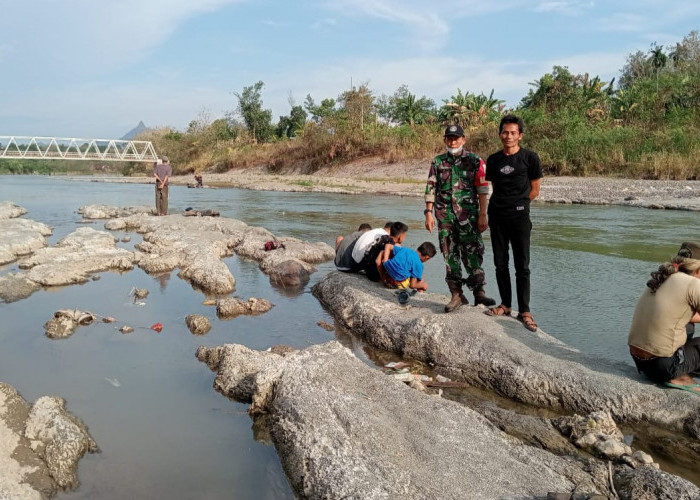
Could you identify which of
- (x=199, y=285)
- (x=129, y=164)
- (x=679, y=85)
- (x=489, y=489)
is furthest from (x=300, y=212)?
(x=129, y=164)

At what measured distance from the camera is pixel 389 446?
3174 millimetres

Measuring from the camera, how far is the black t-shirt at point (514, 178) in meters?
4.97

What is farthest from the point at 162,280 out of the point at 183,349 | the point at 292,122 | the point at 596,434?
the point at 292,122

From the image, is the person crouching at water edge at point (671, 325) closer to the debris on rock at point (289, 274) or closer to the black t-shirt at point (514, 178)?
the black t-shirt at point (514, 178)

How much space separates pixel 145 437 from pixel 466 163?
142 inches

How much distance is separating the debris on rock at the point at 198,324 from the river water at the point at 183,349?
0.09 meters

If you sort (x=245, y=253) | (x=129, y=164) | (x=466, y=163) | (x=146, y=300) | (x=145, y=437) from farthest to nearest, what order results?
(x=129, y=164) → (x=245, y=253) → (x=146, y=300) → (x=466, y=163) → (x=145, y=437)

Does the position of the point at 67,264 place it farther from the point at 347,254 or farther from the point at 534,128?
the point at 534,128

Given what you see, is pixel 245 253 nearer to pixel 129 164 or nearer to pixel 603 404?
pixel 603 404

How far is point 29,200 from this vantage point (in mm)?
23891

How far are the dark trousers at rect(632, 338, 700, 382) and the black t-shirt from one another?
5.52 feet

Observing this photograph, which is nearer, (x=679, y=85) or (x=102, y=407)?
(x=102, y=407)

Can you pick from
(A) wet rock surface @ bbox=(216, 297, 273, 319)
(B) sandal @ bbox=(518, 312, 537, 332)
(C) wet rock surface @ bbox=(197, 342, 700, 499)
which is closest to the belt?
(B) sandal @ bbox=(518, 312, 537, 332)

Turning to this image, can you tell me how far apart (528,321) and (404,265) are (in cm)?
171
